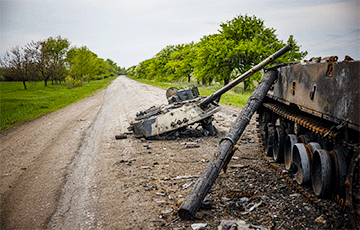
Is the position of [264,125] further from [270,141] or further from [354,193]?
[354,193]

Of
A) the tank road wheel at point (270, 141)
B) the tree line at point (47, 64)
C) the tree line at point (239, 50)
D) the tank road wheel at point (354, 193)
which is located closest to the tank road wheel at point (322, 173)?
the tank road wheel at point (354, 193)

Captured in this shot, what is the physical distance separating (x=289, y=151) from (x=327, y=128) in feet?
6.25

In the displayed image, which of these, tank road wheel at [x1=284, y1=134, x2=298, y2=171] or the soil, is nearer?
the soil

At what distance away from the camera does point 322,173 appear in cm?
397

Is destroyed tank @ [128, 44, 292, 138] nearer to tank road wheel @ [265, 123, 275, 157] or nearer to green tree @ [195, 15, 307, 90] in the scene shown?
tank road wheel @ [265, 123, 275, 157]

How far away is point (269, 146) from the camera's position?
23.0 ft

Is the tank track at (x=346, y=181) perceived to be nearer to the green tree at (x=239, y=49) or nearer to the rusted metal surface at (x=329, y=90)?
the rusted metal surface at (x=329, y=90)

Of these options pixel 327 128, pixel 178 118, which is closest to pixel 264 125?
pixel 178 118

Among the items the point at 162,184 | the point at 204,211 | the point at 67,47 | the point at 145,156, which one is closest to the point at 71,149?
the point at 145,156

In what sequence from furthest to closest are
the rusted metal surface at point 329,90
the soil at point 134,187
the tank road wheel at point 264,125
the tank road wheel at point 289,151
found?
the tank road wheel at point 264,125 < the tank road wheel at point 289,151 < the soil at point 134,187 < the rusted metal surface at point 329,90

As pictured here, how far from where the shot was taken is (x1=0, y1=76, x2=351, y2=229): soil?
169 inches

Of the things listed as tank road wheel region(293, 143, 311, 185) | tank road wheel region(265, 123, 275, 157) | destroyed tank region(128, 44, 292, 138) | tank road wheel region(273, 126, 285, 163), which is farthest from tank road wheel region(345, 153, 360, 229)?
destroyed tank region(128, 44, 292, 138)

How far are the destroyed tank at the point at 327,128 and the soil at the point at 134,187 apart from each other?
1.21ft

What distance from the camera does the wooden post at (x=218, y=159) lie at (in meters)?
4.33
